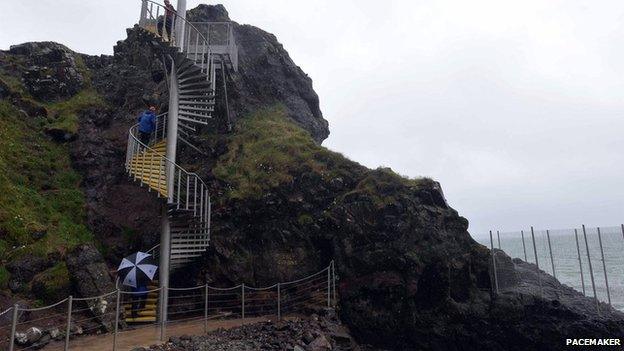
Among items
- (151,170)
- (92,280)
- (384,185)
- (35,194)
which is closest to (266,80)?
(384,185)

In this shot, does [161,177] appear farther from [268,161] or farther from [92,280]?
[268,161]

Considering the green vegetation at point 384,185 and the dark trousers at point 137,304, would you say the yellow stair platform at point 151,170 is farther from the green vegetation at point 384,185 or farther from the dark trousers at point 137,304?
the green vegetation at point 384,185

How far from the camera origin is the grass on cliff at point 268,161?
51.3ft

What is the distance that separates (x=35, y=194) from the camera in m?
15.4

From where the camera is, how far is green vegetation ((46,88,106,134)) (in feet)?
62.2

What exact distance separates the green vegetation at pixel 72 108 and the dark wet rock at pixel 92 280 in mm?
8945

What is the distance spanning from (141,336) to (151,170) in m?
4.82

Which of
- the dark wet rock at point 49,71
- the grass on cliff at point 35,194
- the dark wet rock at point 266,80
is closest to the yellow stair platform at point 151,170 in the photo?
the grass on cliff at point 35,194

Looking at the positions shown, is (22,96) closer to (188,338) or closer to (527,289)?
(188,338)

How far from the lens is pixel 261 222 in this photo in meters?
15.0

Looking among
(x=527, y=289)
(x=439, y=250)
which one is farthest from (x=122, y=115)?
(x=527, y=289)

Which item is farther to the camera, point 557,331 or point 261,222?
point 261,222

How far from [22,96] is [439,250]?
19763 millimetres

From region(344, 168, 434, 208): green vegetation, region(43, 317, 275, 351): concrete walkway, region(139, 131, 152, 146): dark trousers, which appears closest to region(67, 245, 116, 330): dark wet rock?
region(43, 317, 275, 351): concrete walkway
